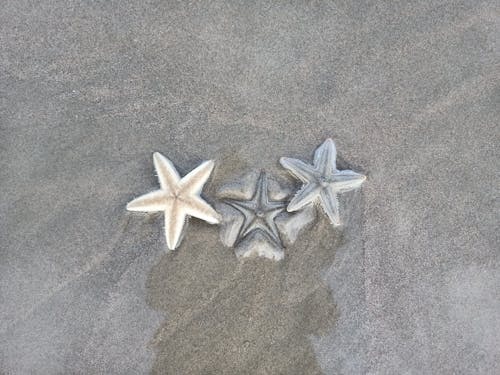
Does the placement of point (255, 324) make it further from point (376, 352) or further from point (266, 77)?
point (266, 77)

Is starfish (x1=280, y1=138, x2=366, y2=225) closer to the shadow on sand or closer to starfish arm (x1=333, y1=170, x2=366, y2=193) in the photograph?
starfish arm (x1=333, y1=170, x2=366, y2=193)

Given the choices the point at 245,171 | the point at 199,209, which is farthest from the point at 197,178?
the point at 245,171

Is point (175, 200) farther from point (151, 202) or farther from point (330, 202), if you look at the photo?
point (330, 202)

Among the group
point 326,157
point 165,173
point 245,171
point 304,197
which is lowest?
point 304,197

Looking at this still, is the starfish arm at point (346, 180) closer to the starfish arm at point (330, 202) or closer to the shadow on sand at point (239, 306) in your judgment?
the starfish arm at point (330, 202)

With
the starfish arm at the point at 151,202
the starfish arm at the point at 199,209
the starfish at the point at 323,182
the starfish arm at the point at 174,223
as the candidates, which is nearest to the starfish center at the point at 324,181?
the starfish at the point at 323,182

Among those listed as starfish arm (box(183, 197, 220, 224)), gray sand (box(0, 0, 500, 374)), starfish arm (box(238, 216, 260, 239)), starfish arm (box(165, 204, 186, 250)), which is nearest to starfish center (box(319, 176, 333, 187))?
gray sand (box(0, 0, 500, 374))

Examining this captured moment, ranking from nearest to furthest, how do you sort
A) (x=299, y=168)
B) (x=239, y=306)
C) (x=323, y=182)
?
1. (x=323, y=182)
2. (x=299, y=168)
3. (x=239, y=306)

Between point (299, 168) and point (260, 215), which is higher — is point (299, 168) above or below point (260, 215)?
above
